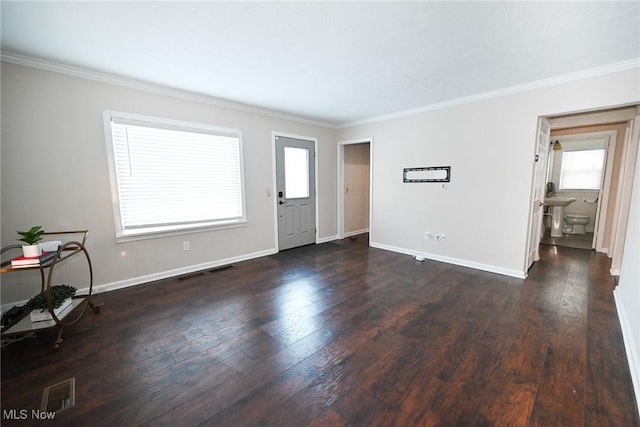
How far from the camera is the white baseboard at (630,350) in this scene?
5.07 ft

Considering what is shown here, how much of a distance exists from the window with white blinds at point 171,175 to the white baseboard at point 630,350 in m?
4.19

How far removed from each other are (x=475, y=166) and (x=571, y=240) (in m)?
3.67

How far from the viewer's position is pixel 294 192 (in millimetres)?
4801

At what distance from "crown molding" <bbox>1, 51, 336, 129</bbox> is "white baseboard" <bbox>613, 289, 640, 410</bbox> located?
184 inches

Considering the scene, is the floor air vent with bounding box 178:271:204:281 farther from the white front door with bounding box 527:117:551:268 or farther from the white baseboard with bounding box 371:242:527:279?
the white front door with bounding box 527:117:551:268

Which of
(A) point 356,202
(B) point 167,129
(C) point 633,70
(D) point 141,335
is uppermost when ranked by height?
(C) point 633,70

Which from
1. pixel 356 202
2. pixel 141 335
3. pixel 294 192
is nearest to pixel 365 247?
pixel 356 202

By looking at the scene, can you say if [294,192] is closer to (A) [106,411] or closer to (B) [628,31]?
(A) [106,411]

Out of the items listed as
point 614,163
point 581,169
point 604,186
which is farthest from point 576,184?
point 614,163

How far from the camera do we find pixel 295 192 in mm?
4816

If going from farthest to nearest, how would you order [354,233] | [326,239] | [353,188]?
[354,233], [353,188], [326,239]

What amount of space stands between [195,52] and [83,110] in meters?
1.52

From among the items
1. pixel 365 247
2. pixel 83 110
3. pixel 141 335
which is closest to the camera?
pixel 141 335

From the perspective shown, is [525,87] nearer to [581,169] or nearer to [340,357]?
[340,357]
